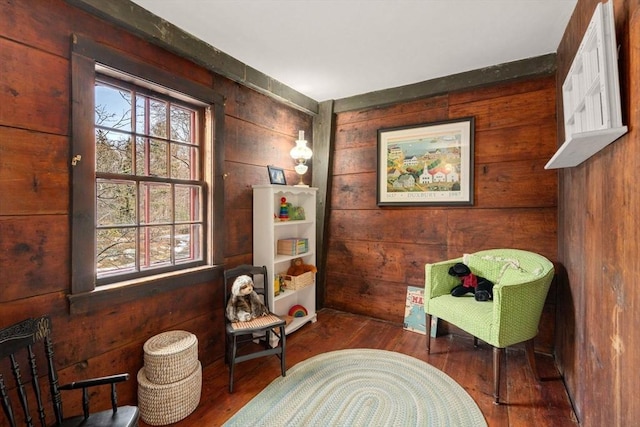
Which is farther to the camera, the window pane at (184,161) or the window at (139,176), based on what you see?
the window pane at (184,161)

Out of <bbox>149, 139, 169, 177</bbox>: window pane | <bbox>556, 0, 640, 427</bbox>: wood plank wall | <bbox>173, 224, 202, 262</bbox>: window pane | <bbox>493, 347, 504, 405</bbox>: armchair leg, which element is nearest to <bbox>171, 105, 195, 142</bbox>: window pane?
<bbox>149, 139, 169, 177</bbox>: window pane

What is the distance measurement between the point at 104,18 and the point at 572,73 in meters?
2.50

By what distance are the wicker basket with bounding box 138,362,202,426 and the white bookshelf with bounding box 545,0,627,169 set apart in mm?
2275

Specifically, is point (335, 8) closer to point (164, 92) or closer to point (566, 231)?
point (164, 92)

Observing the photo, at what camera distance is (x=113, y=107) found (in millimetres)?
1751

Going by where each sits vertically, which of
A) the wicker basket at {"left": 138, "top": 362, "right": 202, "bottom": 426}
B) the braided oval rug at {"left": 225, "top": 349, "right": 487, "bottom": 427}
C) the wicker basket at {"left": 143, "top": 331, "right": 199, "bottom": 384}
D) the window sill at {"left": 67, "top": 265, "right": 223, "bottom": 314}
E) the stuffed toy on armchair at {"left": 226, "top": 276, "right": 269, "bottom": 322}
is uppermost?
the window sill at {"left": 67, "top": 265, "right": 223, "bottom": 314}

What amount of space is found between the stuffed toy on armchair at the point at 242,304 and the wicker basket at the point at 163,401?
493 mm

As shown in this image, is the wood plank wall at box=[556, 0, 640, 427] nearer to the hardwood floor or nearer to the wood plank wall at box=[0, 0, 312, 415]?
the hardwood floor

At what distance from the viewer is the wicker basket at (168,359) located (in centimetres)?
165

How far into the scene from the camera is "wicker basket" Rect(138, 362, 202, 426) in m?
1.62

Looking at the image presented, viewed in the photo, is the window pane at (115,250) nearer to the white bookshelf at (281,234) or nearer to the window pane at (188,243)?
the window pane at (188,243)

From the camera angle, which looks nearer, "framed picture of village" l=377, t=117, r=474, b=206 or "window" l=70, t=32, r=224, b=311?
"window" l=70, t=32, r=224, b=311

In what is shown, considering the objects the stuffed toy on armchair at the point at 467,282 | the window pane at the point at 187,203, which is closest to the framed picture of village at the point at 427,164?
the stuffed toy on armchair at the point at 467,282

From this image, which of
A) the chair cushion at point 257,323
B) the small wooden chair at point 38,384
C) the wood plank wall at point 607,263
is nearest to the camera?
the wood plank wall at point 607,263
